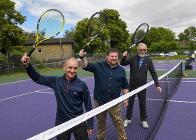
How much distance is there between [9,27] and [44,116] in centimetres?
2451

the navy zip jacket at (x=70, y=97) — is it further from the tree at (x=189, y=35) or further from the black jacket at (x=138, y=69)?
the tree at (x=189, y=35)

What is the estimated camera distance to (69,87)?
14.2 ft

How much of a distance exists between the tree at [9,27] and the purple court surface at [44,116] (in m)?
19.6

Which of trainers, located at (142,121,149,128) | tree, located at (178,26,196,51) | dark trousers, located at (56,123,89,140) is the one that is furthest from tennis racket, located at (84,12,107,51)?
tree, located at (178,26,196,51)

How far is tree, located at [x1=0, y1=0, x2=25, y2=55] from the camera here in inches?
1273

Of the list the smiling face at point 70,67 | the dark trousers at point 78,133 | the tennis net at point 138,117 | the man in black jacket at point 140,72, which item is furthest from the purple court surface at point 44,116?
the smiling face at point 70,67

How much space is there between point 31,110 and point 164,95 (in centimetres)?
389

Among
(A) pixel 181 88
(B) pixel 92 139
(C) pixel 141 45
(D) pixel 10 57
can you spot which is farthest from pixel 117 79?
(D) pixel 10 57

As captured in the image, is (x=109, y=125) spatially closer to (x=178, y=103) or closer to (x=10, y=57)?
(x=178, y=103)

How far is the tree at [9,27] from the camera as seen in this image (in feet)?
106

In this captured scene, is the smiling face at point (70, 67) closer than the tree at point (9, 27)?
Yes

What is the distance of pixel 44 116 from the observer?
9281 mm

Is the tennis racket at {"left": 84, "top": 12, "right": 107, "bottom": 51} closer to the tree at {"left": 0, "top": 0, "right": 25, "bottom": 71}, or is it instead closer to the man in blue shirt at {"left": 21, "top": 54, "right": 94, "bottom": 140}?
the man in blue shirt at {"left": 21, "top": 54, "right": 94, "bottom": 140}

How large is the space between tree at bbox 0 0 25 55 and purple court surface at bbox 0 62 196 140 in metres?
19.6
